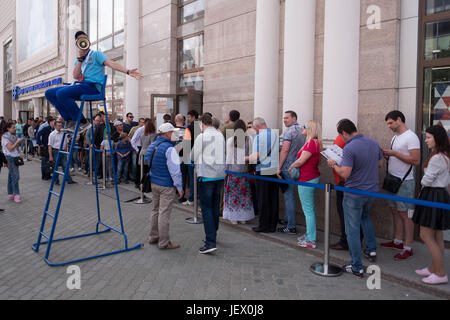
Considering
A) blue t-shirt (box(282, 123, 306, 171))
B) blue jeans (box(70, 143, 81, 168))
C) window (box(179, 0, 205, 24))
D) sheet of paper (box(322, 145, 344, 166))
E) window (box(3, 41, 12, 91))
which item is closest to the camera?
sheet of paper (box(322, 145, 344, 166))

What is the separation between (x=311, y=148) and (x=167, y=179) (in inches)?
83.1

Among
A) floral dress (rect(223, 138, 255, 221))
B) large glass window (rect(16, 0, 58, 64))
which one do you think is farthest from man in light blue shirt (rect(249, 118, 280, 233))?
large glass window (rect(16, 0, 58, 64))

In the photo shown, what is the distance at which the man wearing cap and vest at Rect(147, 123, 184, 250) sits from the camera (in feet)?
16.5

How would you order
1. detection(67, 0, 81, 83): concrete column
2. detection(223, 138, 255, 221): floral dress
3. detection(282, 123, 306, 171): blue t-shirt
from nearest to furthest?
detection(282, 123, 306, 171): blue t-shirt < detection(223, 138, 255, 221): floral dress < detection(67, 0, 81, 83): concrete column

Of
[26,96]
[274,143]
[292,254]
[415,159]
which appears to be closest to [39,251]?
[292,254]

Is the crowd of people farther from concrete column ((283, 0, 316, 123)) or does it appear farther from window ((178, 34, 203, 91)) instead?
window ((178, 34, 203, 91))

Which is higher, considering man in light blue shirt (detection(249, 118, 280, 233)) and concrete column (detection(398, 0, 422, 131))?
concrete column (detection(398, 0, 422, 131))

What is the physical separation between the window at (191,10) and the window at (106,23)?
13.5 feet

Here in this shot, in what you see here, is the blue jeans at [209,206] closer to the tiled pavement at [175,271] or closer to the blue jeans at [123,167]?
the tiled pavement at [175,271]

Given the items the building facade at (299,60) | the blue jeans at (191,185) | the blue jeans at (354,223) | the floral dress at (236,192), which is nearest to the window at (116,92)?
the building facade at (299,60)

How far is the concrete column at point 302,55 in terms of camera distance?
6766mm

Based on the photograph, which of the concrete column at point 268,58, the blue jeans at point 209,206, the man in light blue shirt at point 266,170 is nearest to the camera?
the blue jeans at point 209,206

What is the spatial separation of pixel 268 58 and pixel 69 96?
4446 millimetres

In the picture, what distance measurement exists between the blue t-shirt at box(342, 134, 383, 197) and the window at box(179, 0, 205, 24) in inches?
318
